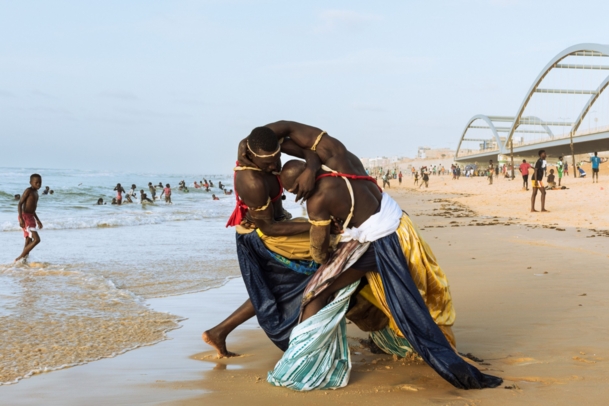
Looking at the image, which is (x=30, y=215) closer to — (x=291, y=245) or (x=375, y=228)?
(x=291, y=245)

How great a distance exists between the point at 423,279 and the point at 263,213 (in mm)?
1021

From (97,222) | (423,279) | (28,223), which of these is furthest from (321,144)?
(97,222)

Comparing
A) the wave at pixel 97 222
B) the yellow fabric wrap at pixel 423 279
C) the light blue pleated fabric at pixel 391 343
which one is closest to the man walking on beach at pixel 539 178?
the wave at pixel 97 222

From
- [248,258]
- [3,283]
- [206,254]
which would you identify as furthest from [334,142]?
[206,254]

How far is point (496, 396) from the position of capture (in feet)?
10.9

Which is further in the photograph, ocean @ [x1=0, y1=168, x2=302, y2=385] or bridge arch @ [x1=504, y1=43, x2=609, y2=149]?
bridge arch @ [x1=504, y1=43, x2=609, y2=149]

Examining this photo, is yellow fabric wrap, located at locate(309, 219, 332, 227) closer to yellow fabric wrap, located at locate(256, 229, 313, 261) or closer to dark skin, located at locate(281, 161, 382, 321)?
dark skin, located at locate(281, 161, 382, 321)

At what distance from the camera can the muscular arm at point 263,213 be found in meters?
3.72

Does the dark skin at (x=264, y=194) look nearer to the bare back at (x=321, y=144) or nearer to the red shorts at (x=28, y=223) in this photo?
the bare back at (x=321, y=144)

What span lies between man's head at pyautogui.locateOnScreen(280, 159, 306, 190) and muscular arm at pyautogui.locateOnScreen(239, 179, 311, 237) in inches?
6.2

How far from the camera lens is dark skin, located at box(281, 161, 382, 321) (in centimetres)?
358

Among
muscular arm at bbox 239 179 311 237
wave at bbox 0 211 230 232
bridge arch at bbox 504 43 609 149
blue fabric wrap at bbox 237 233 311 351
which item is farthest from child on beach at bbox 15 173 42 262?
bridge arch at bbox 504 43 609 149

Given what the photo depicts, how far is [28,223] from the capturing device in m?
9.98

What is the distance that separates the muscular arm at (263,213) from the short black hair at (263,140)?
238 millimetres
